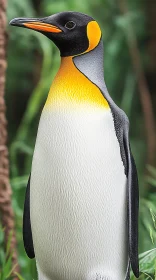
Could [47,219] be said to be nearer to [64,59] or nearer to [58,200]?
[58,200]

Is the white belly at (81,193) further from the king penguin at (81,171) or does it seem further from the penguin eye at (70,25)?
the penguin eye at (70,25)

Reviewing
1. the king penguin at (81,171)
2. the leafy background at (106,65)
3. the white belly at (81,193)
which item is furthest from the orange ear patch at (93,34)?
the leafy background at (106,65)

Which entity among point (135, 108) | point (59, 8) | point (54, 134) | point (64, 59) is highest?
point (64, 59)

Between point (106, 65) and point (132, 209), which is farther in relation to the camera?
point (106, 65)

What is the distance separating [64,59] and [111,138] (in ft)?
0.56

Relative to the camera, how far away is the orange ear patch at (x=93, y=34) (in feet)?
4.06

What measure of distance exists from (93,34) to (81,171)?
25cm

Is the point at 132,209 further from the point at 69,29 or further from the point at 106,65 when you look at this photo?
the point at 106,65

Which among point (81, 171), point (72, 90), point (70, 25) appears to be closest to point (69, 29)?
point (70, 25)

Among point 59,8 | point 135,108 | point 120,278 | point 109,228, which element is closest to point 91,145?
point 109,228

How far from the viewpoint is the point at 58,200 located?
1.22 m

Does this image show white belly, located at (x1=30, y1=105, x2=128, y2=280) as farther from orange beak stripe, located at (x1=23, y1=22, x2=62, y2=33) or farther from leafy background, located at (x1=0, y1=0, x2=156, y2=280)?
leafy background, located at (x1=0, y1=0, x2=156, y2=280)

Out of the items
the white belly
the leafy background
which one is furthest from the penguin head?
the leafy background

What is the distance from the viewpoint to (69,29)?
4.04ft
